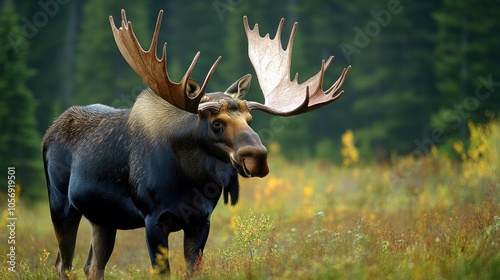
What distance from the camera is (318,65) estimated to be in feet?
118

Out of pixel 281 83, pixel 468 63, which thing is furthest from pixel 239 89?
pixel 468 63

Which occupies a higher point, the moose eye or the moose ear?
the moose ear

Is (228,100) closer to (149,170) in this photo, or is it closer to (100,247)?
(149,170)

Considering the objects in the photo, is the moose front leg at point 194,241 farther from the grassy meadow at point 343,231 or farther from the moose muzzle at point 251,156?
the moose muzzle at point 251,156

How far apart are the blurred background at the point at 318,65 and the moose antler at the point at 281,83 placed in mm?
13107

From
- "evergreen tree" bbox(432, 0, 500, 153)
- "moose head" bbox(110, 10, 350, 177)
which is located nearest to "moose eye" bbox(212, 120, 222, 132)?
"moose head" bbox(110, 10, 350, 177)

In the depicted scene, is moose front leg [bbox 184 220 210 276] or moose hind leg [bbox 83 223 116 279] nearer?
moose front leg [bbox 184 220 210 276]

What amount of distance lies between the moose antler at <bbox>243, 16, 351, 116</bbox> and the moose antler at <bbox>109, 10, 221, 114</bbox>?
1.88 feet

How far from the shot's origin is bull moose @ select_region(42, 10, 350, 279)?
670cm

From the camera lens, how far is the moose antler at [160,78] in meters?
6.67

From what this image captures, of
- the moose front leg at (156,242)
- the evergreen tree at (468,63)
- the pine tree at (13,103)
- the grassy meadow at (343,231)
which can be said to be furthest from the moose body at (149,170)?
the evergreen tree at (468,63)

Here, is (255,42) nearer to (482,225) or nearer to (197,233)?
(197,233)

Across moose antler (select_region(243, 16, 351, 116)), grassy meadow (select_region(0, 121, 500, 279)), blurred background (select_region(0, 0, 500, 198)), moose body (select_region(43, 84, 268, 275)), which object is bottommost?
blurred background (select_region(0, 0, 500, 198))

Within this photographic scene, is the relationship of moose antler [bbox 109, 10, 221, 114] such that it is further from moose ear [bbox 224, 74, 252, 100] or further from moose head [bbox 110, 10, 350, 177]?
moose ear [bbox 224, 74, 252, 100]
